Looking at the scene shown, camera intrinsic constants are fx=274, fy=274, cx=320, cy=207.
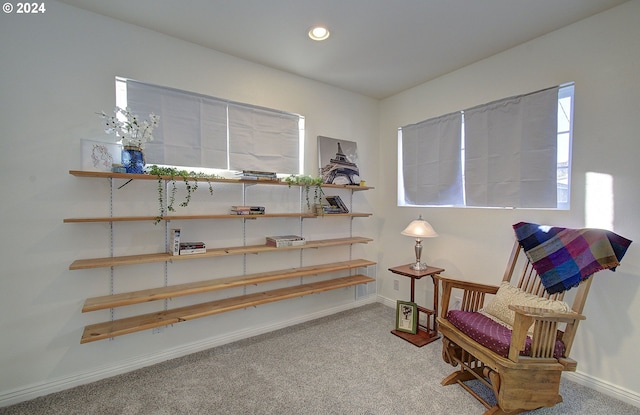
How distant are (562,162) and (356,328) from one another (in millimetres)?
2449

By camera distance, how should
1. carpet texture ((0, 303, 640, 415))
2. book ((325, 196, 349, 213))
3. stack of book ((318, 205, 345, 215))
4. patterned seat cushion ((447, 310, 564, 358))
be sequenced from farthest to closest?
book ((325, 196, 349, 213)) < stack of book ((318, 205, 345, 215)) < carpet texture ((0, 303, 640, 415)) < patterned seat cushion ((447, 310, 564, 358))

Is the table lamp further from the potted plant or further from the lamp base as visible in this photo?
the potted plant

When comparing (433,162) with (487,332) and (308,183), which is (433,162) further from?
(487,332)

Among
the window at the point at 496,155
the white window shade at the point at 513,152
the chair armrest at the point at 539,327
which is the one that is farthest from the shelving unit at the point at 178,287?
the chair armrest at the point at 539,327

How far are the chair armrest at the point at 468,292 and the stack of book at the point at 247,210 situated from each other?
5.78 ft

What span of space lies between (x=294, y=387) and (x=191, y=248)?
53.9 inches

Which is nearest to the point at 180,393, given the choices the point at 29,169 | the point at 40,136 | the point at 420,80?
the point at 29,169

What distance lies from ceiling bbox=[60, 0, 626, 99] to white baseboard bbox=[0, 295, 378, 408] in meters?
2.74

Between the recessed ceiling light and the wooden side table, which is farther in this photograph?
the wooden side table

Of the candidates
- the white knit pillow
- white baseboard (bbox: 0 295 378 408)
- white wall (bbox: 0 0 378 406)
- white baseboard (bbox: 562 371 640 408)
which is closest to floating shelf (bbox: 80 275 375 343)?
white wall (bbox: 0 0 378 406)

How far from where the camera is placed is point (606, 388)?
2.01 meters

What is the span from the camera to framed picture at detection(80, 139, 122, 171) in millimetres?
2053

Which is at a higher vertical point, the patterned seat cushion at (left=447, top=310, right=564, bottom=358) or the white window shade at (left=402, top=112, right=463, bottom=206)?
the white window shade at (left=402, top=112, right=463, bottom=206)

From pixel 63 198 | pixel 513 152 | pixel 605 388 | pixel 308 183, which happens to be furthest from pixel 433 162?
pixel 63 198
